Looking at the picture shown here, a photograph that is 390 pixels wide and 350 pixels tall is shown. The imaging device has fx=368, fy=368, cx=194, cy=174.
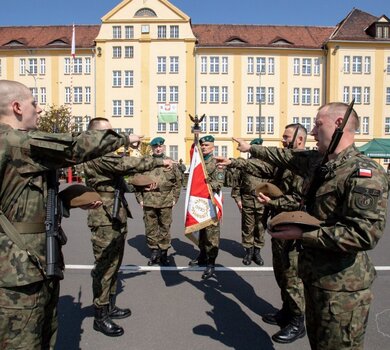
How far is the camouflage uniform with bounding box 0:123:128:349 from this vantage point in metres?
2.28

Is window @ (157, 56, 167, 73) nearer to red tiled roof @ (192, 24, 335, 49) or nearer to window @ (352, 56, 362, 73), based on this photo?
red tiled roof @ (192, 24, 335, 49)

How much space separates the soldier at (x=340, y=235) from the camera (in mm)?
2262

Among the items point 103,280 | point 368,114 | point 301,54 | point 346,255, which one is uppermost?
point 301,54

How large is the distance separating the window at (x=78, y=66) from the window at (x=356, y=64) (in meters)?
31.0

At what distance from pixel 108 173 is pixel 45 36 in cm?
4776

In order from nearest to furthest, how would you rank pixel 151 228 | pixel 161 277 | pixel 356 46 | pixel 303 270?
pixel 303 270
pixel 161 277
pixel 151 228
pixel 356 46

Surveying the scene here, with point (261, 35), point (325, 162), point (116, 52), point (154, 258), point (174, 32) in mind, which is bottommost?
point (154, 258)

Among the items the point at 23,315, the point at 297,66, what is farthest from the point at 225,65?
the point at 23,315

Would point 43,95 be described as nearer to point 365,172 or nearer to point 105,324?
point 105,324

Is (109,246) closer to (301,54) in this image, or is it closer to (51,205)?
(51,205)

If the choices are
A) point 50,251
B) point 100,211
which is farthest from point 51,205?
point 100,211

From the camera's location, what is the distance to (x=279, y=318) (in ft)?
14.1

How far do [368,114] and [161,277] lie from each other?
42.3 m

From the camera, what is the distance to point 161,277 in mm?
5945
